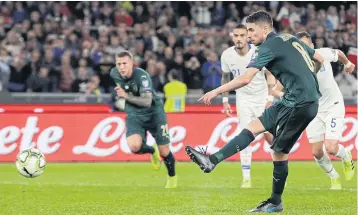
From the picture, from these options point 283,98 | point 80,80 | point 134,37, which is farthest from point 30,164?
point 134,37

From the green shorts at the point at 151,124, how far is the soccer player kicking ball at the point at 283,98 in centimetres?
425

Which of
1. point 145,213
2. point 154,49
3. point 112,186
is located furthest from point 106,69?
point 145,213

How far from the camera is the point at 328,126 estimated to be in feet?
46.3

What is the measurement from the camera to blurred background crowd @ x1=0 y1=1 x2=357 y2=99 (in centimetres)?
2348

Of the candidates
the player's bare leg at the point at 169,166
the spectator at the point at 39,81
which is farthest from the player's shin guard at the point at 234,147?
the spectator at the point at 39,81

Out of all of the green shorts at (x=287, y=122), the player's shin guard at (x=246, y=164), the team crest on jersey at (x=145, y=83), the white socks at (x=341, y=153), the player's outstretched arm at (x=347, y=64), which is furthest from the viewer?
the player's shin guard at (x=246, y=164)

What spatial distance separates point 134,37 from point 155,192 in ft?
40.1

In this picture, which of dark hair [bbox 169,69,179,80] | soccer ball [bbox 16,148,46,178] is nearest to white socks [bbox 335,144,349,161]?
soccer ball [bbox 16,148,46,178]

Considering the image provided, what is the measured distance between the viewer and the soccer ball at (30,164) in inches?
543

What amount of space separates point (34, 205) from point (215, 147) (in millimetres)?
9033

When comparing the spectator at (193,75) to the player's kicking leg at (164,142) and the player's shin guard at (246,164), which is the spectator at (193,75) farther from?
the player's shin guard at (246,164)

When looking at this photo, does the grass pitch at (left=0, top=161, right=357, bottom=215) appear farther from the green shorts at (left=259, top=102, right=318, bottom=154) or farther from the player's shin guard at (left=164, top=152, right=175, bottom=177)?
the green shorts at (left=259, top=102, right=318, bottom=154)

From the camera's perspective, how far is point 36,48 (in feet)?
78.1

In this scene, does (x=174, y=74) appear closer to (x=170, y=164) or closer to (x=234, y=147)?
(x=170, y=164)
